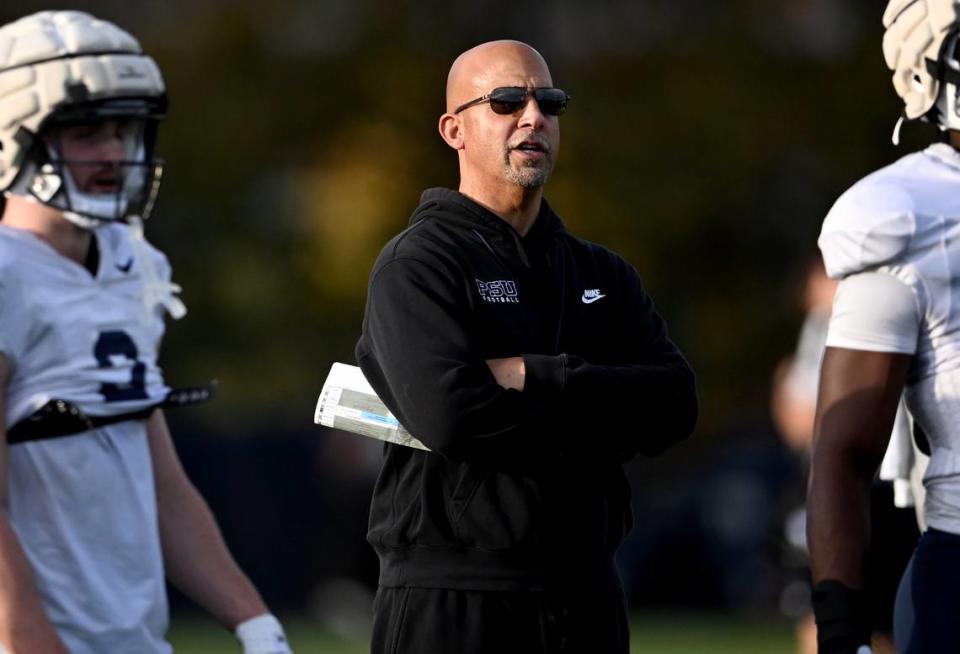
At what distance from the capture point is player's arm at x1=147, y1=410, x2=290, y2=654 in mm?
4605

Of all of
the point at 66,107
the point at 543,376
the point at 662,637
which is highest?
the point at 66,107

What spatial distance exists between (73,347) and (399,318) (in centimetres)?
69

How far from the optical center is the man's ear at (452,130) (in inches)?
191

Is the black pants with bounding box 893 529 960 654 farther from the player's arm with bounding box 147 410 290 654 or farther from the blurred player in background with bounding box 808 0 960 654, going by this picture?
the player's arm with bounding box 147 410 290 654

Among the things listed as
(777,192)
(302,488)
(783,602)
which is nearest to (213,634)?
(302,488)

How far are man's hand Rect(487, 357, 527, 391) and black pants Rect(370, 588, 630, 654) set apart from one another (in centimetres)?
44

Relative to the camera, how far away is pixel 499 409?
4398 mm

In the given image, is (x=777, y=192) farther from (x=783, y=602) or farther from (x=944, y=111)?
(x=944, y=111)

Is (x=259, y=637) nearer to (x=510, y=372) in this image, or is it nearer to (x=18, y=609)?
(x=18, y=609)

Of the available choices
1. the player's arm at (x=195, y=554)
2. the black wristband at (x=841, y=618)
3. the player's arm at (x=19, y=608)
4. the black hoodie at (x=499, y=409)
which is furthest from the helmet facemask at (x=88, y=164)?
the black wristband at (x=841, y=618)

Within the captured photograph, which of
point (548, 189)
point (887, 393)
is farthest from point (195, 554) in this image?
point (548, 189)

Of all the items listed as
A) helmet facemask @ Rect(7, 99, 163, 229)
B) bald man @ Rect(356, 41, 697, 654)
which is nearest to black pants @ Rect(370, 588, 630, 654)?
bald man @ Rect(356, 41, 697, 654)

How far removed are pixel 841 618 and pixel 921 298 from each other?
2.05 feet

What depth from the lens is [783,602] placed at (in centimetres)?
830
